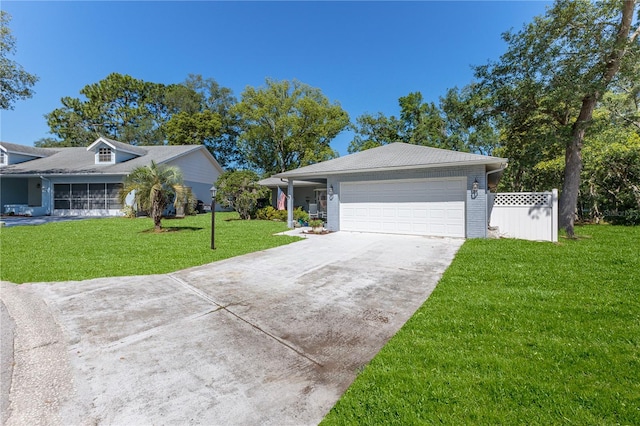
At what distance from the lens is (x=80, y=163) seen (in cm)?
2069

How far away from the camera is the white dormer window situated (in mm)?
20219

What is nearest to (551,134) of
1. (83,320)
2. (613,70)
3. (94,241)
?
(613,70)

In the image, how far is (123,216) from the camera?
18.5 m

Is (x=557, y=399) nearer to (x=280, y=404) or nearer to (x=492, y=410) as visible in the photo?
(x=492, y=410)

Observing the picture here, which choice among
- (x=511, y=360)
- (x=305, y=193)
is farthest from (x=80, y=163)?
(x=511, y=360)

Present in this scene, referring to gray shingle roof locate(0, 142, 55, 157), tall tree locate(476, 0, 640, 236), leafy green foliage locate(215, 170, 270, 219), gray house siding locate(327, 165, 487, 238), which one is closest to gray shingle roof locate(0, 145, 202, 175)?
gray shingle roof locate(0, 142, 55, 157)

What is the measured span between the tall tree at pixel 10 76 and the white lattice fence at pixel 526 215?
23.6 m

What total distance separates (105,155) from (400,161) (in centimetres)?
2081

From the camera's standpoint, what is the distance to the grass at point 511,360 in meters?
1.96

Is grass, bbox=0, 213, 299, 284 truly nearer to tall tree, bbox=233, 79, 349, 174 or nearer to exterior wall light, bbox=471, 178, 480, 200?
exterior wall light, bbox=471, 178, 480, 200

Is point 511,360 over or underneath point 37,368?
over

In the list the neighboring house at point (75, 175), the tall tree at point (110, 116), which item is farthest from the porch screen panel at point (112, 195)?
the tall tree at point (110, 116)

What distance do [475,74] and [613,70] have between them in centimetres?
433

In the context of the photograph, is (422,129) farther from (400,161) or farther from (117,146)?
(117,146)
